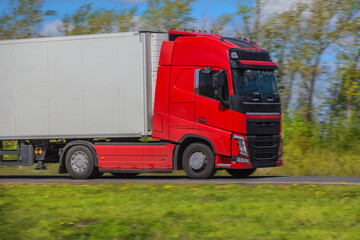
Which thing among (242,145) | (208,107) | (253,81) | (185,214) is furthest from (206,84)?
(185,214)

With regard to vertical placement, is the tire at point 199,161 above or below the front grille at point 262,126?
below

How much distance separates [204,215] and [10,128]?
903 cm

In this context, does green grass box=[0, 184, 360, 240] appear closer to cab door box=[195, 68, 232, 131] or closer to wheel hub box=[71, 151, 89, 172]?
cab door box=[195, 68, 232, 131]

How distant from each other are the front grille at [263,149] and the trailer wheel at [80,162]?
14.4 feet

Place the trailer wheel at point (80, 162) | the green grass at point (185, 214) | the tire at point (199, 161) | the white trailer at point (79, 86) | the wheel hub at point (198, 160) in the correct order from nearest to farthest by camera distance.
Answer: the green grass at point (185, 214) < the tire at point (199, 161) < the wheel hub at point (198, 160) < the white trailer at point (79, 86) < the trailer wheel at point (80, 162)

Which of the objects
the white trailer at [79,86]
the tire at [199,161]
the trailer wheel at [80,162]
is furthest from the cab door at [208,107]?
the trailer wheel at [80,162]

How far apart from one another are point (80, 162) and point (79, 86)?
2.06 metres

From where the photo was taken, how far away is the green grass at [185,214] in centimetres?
819

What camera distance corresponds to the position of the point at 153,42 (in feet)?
50.3

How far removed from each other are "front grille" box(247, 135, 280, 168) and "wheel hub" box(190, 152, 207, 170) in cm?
123

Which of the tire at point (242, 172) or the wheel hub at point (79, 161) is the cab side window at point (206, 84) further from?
the wheel hub at point (79, 161)

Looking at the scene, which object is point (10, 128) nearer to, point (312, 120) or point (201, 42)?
point (201, 42)

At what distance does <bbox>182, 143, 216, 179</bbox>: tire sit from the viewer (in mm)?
14547

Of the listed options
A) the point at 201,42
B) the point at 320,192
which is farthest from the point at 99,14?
the point at 320,192
